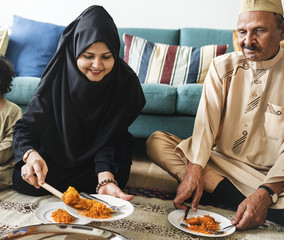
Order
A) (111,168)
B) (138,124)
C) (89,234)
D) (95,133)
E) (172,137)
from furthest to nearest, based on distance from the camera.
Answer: (138,124) < (172,137) < (95,133) < (111,168) < (89,234)

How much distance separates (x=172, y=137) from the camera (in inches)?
73.2

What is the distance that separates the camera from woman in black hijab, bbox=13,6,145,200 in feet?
4.90

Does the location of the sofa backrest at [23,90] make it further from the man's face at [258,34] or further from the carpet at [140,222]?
the man's face at [258,34]

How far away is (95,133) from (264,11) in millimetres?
974

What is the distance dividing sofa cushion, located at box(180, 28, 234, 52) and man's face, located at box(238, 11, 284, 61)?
1.64 meters

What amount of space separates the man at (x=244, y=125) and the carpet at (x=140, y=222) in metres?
0.10

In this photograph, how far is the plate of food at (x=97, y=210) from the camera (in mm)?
1150

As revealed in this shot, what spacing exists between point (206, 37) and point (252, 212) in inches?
84.4

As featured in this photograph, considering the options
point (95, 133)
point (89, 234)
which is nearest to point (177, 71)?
point (95, 133)

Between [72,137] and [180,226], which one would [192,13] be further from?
[180,226]

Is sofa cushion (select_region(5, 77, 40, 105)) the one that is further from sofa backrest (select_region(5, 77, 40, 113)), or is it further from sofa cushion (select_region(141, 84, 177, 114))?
sofa cushion (select_region(141, 84, 177, 114))

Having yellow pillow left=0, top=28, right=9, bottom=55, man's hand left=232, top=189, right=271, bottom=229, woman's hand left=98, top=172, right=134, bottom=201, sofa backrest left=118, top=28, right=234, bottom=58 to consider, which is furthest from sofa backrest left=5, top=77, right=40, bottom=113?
man's hand left=232, top=189, right=271, bottom=229

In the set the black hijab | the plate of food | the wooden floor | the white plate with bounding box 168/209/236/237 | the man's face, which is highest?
the man's face

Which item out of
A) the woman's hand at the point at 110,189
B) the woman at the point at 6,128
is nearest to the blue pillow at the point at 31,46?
the woman at the point at 6,128
